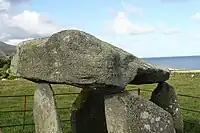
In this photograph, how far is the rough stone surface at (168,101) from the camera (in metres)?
11.1

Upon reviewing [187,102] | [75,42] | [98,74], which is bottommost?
[187,102]

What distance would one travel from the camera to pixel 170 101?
36.7 ft

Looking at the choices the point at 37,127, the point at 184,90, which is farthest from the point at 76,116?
the point at 184,90

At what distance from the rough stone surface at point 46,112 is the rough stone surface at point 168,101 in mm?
2940

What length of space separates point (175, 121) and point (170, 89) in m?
0.82

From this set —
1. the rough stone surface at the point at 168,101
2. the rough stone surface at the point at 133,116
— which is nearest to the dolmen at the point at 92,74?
the rough stone surface at the point at 133,116

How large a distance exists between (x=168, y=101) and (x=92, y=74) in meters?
3.39

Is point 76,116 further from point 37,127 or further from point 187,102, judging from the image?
point 187,102

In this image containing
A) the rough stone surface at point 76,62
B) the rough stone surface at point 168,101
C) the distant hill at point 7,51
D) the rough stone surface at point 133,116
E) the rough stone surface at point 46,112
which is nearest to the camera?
the rough stone surface at point 76,62

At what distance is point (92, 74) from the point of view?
8.44 metres

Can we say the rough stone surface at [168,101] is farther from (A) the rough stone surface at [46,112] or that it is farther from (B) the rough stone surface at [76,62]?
(A) the rough stone surface at [46,112]

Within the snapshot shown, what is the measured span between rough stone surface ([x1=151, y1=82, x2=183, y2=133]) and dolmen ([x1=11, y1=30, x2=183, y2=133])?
109cm

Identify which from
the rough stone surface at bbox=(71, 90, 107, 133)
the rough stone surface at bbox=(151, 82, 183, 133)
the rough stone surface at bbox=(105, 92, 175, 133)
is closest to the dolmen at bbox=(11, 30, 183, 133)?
the rough stone surface at bbox=(105, 92, 175, 133)

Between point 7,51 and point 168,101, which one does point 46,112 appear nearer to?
point 168,101
